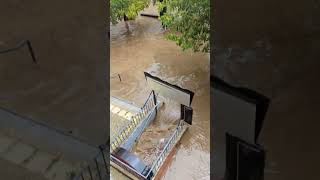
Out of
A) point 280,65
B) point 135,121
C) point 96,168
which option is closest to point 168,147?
point 135,121

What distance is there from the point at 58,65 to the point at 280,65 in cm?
41

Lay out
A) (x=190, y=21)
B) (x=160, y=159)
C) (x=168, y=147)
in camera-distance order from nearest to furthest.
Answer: (x=160, y=159) < (x=168, y=147) < (x=190, y=21)

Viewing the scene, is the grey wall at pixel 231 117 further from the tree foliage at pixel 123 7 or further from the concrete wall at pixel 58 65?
the tree foliage at pixel 123 7

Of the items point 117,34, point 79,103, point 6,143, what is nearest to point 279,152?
point 79,103

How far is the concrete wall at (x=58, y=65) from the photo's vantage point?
0.64 meters

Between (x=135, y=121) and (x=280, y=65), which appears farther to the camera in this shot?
(x=135, y=121)

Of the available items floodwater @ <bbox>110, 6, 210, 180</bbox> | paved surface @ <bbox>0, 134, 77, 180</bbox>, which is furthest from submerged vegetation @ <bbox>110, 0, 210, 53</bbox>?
paved surface @ <bbox>0, 134, 77, 180</bbox>

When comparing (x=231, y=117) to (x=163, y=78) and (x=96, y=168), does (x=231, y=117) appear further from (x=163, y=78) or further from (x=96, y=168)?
(x=163, y=78)

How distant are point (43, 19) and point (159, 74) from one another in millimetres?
3378

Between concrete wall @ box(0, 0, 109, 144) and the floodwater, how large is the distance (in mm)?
2115

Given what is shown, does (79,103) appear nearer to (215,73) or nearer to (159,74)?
(215,73)

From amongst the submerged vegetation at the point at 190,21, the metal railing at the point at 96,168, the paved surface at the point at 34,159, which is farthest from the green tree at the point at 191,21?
the paved surface at the point at 34,159

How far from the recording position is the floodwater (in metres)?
3.06

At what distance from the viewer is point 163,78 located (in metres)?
3.95
